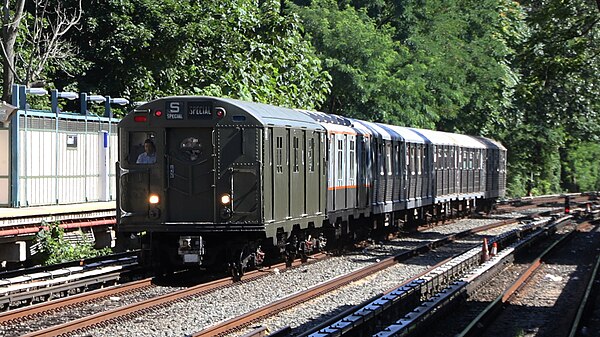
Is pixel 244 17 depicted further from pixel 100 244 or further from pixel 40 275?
pixel 40 275

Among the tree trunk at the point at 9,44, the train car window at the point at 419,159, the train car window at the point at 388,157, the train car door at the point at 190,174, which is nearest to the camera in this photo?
the train car door at the point at 190,174

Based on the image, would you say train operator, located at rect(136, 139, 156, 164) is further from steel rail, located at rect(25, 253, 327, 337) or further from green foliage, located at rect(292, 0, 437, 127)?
green foliage, located at rect(292, 0, 437, 127)

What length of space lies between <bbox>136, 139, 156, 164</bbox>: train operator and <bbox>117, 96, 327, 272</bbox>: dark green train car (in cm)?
2

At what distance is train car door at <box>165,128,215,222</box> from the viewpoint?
15.5m

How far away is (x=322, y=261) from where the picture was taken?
1959 centimetres

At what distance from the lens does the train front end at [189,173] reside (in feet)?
50.3

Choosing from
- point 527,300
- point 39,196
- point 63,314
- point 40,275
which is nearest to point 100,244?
point 39,196

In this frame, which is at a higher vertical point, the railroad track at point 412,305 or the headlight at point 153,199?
the headlight at point 153,199

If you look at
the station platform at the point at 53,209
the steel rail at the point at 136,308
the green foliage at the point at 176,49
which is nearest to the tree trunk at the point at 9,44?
the station platform at the point at 53,209

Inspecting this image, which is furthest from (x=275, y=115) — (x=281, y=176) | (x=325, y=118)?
(x=325, y=118)

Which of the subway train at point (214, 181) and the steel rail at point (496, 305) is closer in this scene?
the steel rail at point (496, 305)

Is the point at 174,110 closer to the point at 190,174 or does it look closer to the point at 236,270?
the point at 190,174

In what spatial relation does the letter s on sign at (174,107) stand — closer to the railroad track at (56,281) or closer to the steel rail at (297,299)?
the railroad track at (56,281)

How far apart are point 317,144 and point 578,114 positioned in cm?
4196
